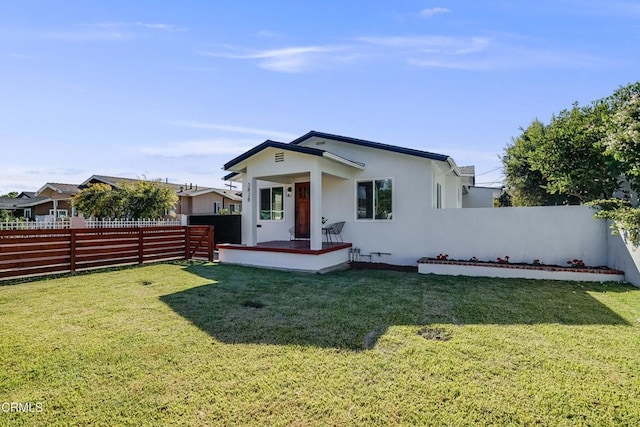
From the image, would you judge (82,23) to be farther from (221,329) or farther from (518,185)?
(518,185)

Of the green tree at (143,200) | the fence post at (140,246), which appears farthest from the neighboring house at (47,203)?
the fence post at (140,246)

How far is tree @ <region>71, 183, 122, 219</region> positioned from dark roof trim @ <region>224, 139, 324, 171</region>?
30.2 ft

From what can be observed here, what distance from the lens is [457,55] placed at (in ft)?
34.2

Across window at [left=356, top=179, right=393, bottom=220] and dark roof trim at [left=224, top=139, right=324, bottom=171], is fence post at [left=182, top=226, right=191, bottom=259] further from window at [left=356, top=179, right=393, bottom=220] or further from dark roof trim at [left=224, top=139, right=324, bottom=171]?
window at [left=356, top=179, right=393, bottom=220]

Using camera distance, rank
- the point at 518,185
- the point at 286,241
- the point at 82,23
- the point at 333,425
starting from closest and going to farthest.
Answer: the point at 333,425, the point at 82,23, the point at 286,241, the point at 518,185

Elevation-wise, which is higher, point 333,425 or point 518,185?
point 518,185

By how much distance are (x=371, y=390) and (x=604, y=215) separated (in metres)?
7.70

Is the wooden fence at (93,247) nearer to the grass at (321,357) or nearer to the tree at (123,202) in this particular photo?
the grass at (321,357)

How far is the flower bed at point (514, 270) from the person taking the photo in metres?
7.77

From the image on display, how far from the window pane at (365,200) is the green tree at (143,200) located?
11.7 meters

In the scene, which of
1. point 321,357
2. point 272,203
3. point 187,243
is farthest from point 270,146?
point 321,357

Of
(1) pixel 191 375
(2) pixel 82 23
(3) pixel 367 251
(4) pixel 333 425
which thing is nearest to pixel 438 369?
(4) pixel 333 425

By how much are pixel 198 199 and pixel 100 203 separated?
1403cm

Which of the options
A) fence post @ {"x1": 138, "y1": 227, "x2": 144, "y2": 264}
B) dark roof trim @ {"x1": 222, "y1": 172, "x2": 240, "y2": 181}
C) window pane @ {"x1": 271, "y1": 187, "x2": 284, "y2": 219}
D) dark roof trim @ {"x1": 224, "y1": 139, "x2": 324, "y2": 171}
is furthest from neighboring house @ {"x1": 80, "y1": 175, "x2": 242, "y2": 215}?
dark roof trim @ {"x1": 224, "y1": 139, "x2": 324, "y2": 171}
